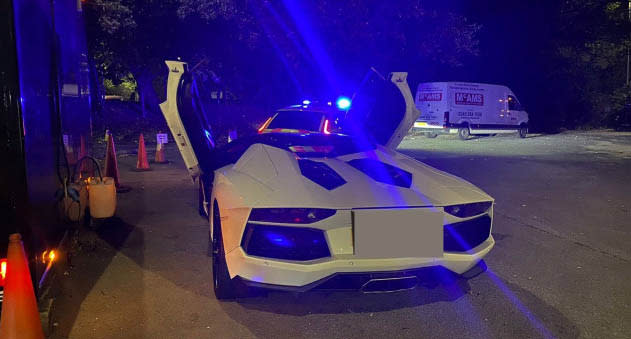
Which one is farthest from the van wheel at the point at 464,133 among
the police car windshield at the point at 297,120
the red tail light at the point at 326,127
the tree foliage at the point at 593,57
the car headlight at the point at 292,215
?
the car headlight at the point at 292,215

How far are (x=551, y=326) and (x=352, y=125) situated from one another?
4122mm

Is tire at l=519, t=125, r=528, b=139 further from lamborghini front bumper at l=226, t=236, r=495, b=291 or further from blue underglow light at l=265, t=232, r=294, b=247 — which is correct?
blue underglow light at l=265, t=232, r=294, b=247

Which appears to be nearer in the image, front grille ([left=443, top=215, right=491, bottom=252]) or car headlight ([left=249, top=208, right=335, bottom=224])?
car headlight ([left=249, top=208, right=335, bottom=224])

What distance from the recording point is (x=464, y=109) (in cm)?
2153

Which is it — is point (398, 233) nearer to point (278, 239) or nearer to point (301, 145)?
point (278, 239)

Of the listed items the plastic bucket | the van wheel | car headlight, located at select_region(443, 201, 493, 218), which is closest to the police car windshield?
the plastic bucket

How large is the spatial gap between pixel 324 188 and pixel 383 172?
0.72m

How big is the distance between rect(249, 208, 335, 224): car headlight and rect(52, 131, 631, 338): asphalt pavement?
57 centimetres

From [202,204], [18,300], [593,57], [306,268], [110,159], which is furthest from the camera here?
[593,57]

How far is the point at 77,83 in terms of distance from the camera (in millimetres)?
5418

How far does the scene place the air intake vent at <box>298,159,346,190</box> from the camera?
3980 mm

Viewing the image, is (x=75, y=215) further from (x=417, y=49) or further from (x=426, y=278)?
(x=417, y=49)

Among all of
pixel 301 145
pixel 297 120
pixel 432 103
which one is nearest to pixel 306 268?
pixel 301 145

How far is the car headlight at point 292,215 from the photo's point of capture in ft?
11.9
